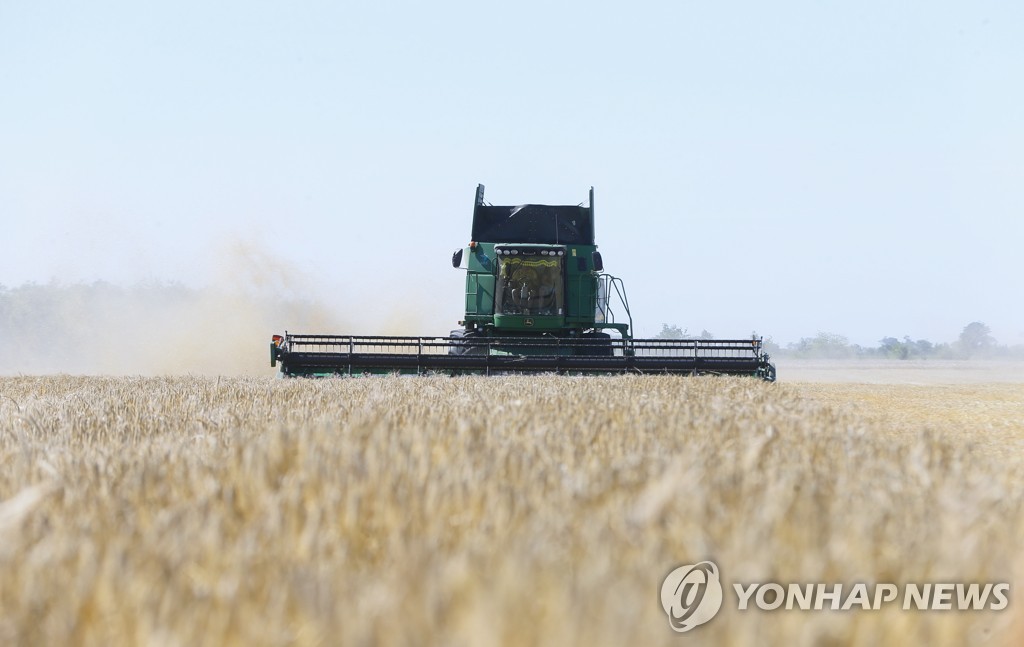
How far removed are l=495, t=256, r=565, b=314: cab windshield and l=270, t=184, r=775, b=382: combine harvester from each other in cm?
2

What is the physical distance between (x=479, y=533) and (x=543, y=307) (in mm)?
15414

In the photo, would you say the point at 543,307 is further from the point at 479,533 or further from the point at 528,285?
the point at 479,533

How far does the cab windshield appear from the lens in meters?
17.3

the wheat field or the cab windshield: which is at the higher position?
the cab windshield

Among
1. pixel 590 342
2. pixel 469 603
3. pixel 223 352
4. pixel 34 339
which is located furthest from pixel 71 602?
pixel 34 339

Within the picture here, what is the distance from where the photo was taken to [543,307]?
1755cm

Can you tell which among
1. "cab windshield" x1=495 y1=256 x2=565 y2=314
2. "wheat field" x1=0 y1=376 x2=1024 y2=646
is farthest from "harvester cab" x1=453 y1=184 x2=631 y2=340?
"wheat field" x1=0 y1=376 x2=1024 y2=646

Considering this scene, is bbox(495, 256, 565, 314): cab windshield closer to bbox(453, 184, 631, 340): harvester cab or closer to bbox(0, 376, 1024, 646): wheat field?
bbox(453, 184, 631, 340): harvester cab

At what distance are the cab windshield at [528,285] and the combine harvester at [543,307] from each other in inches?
0.7

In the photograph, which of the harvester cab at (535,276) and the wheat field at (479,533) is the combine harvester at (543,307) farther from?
the wheat field at (479,533)

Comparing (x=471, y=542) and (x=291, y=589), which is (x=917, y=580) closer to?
(x=471, y=542)

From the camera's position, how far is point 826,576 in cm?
193

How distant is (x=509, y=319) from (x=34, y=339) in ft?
162

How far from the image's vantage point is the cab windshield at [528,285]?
17281mm
